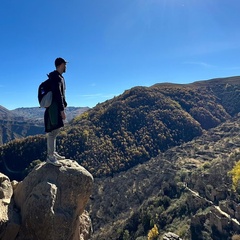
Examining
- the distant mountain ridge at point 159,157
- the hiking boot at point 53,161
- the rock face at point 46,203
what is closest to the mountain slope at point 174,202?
the distant mountain ridge at point 159,157

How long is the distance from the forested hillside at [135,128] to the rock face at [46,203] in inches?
3001

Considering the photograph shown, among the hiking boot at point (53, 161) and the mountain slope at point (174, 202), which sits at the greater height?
the hiking boot at point (53, 161)

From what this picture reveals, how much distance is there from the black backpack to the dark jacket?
0.13 m

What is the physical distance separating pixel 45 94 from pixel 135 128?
10926 centimetres

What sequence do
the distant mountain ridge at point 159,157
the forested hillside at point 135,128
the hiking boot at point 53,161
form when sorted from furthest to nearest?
1. the forested hillside at point 135,128
2. the distant mountain ridge at point 159,157
3. the hiking boot at point 53,161

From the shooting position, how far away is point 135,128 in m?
118

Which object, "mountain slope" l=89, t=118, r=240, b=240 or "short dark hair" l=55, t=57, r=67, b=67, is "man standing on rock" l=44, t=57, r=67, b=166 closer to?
"short dark hair" l=55, t=57, r=67, b=67

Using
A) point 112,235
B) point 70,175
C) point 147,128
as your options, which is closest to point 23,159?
point 147,128

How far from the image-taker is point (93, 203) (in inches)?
2645

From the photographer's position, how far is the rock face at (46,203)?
8.91m

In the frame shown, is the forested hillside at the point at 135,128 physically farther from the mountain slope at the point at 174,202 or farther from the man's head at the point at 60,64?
the man's head at the point at 60,64

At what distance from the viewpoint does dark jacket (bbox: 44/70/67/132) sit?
31.0ft

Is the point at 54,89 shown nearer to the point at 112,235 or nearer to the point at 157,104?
the point at 112,235

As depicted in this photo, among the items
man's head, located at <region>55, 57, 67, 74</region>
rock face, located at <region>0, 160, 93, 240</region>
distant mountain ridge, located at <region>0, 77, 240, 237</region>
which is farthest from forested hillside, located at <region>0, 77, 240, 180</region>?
man's head, located at <region>55, 57, 67, 74</region>
